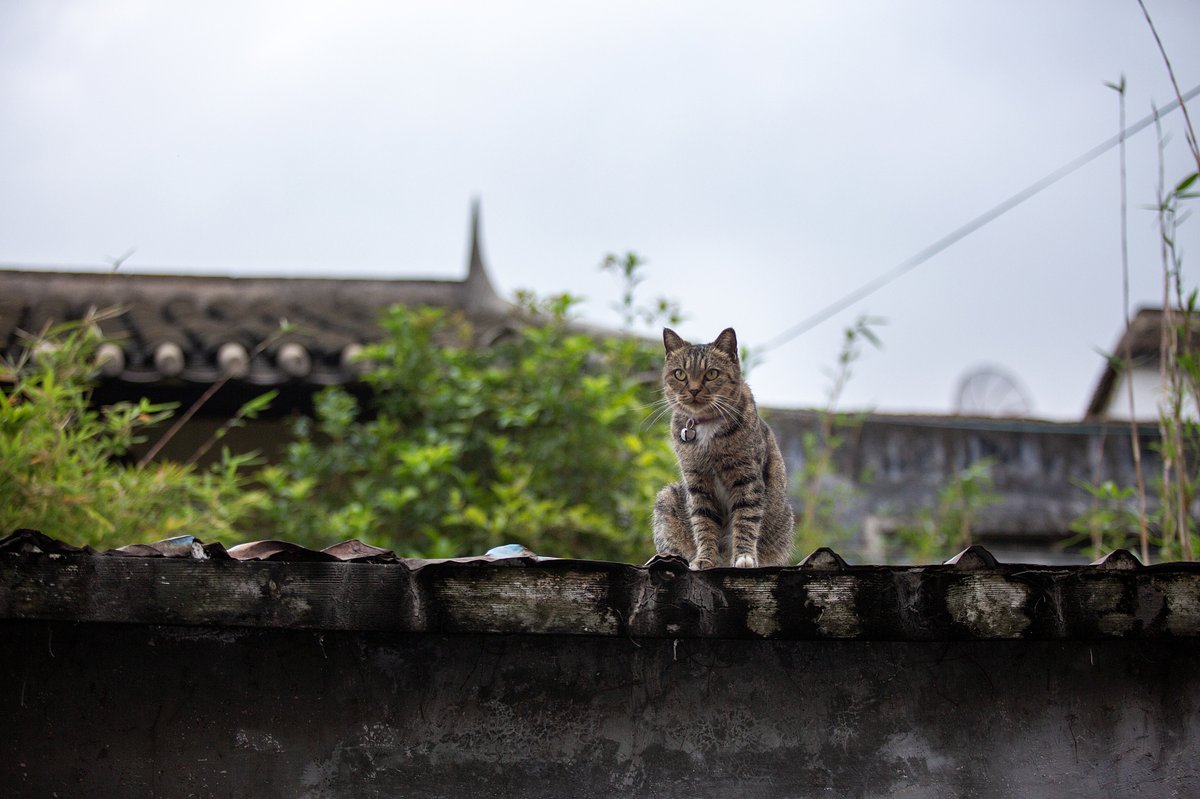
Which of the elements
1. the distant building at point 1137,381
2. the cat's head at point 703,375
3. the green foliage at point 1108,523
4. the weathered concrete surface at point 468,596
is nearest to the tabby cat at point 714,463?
the cat's head at point 703,375

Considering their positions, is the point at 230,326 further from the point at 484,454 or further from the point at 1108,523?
the point at 1108,523

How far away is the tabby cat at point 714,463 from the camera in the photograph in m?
3.40

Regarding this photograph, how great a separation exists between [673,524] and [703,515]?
0.13m

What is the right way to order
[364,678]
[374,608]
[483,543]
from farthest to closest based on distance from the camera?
[483,543]
[364,678]
[374,608]

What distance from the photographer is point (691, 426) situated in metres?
3.50

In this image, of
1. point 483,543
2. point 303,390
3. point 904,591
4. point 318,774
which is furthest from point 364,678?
point 303,390

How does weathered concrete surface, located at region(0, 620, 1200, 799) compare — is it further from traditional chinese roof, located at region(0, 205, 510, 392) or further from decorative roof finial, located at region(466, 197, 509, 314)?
decorative roof finial, located at region(466, 197, 509, 314)

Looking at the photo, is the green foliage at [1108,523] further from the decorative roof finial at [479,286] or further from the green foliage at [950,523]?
the decorative roof finial at [479,286]

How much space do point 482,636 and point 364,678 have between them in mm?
318

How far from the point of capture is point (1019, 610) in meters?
2.52

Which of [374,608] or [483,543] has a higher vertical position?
[483,543]

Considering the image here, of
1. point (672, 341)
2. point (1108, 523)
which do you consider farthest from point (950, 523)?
point (672, 341)

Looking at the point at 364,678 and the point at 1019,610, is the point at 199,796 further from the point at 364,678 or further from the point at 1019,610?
the point at 1019,610

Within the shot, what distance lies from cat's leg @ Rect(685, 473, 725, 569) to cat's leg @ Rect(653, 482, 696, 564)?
39 mm
